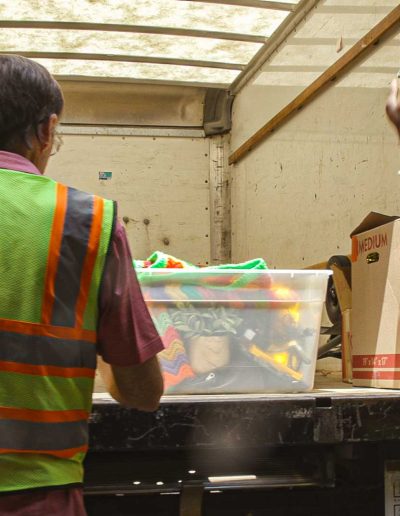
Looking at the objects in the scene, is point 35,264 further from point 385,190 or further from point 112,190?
point 112,190

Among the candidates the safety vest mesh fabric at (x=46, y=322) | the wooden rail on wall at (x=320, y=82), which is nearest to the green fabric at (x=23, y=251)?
the safety vest mesh fabric at (x=46, y=322)

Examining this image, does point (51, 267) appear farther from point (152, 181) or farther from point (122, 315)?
point (152, 181)

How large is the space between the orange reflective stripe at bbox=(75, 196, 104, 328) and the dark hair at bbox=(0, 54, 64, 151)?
0.18 m

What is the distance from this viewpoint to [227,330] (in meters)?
1.48

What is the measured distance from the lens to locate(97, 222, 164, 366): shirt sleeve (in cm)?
101

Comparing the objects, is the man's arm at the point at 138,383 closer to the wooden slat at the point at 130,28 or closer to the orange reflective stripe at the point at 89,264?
the orange reflective stripe at the point at 89,264

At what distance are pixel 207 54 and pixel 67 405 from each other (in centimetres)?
239

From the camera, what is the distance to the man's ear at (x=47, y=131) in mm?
1071

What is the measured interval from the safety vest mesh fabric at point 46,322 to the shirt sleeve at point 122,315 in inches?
0.6

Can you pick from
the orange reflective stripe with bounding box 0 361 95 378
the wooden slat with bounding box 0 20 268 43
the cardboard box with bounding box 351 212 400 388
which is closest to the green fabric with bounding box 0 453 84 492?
the orange reflective stripe with bounding box 0 361 95 378

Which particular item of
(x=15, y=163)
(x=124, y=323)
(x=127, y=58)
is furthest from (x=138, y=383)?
(x=127, y=58)

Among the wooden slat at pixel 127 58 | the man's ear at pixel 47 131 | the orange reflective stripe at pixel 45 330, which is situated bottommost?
the orange reflective stripe at pixel 45 330

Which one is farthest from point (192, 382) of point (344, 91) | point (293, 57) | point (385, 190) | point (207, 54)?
point (207, 54)

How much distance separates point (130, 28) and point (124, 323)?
208 centimetres
